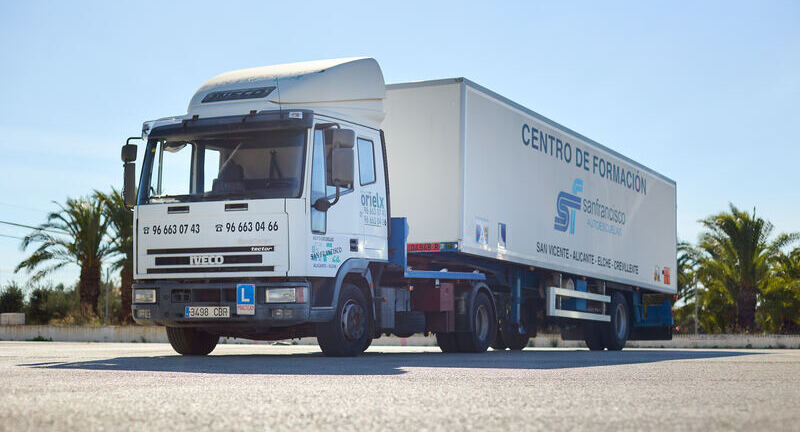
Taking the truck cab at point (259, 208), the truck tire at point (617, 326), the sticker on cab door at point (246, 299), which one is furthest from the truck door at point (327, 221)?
the truck tire at point (617, 326)

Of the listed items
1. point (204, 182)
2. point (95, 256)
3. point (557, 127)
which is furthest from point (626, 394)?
point (95, 256)

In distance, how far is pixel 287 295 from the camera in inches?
486

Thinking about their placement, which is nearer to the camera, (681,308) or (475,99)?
(475,99)

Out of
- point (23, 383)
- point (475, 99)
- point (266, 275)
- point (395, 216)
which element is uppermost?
point (475, 99)

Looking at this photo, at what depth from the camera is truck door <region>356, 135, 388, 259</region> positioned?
13.5 m

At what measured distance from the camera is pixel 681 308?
47.3 metres

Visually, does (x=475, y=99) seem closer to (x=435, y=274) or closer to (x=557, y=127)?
(x=435, y=274)

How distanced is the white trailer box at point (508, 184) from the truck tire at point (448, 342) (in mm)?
1473

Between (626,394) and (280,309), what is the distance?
5.89 meters

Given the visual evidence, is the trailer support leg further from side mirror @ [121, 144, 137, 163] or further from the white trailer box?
side mirror @ [121, 144, 137, 163]

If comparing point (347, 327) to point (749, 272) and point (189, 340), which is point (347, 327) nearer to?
point (189, 340)

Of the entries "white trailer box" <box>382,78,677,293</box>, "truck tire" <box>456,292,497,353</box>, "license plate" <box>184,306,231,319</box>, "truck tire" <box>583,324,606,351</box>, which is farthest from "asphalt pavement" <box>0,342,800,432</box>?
"truck tire" <box>583,324,606,351</box>

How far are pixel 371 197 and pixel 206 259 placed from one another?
92.9 inches

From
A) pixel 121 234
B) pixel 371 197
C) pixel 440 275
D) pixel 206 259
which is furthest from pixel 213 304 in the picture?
pixel 121 234
